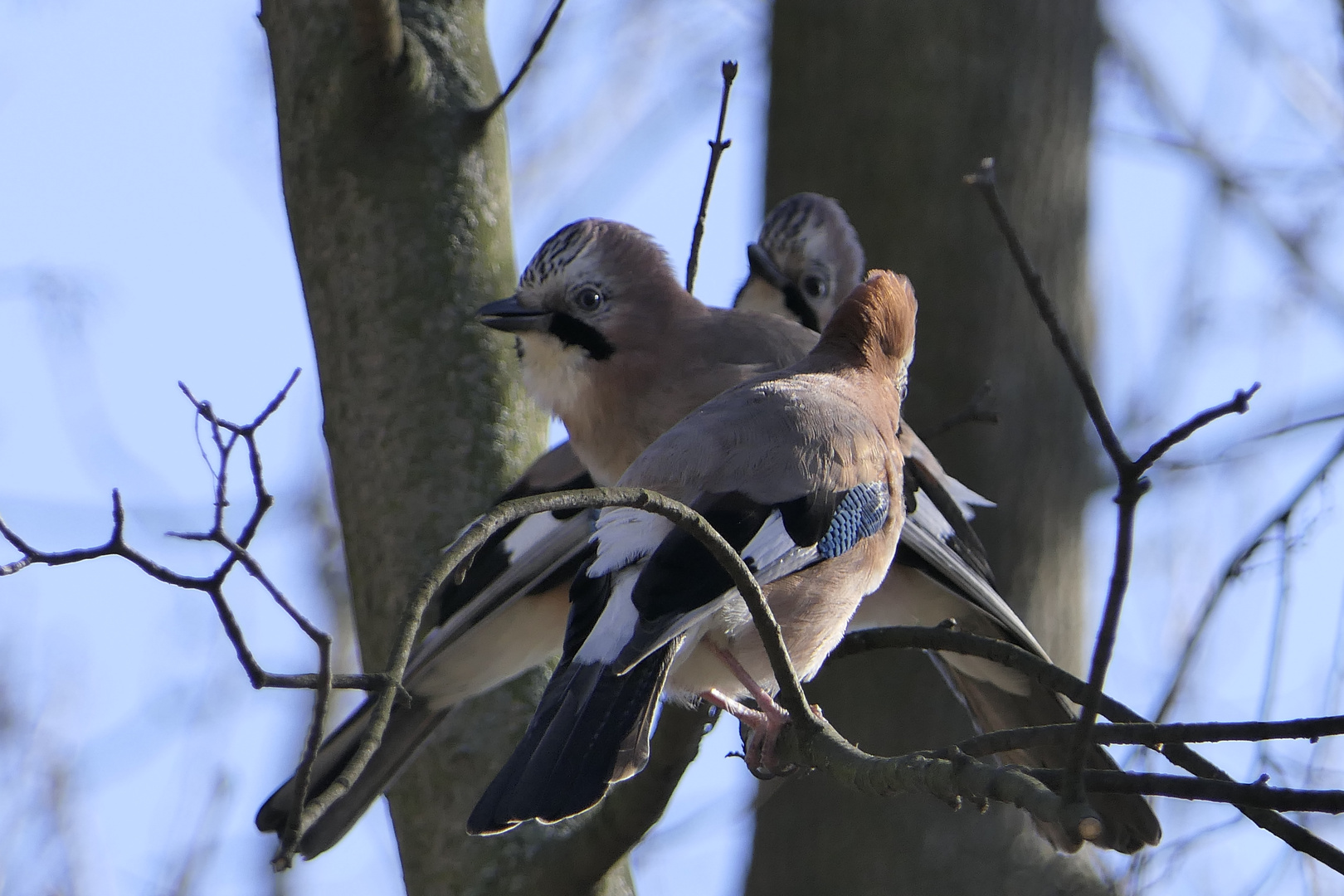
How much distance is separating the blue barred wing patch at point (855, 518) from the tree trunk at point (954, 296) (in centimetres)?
110

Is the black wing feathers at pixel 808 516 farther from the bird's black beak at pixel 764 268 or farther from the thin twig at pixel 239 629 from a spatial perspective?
the bird's black beak at pixel 764 268

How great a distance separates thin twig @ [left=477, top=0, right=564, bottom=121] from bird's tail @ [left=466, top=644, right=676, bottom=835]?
5.55ft

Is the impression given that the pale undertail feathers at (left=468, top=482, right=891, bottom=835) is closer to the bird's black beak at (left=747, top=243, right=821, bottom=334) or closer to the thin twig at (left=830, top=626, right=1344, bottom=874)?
the thin twig at (left=830, top=626, right=1344, bottom=874)

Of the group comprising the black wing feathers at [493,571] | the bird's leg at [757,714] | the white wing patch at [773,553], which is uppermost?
the black wing feathers at [493,571]

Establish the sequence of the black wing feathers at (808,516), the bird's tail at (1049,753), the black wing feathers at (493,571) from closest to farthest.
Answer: the black wing feathers at (808,516) < the bird's tail at (1049,753) < the black wing feathers at (493,571)

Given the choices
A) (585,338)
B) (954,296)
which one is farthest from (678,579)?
(954,296)

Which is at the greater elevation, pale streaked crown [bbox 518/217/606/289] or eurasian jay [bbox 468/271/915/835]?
pale streaked crown [bbox 518/217/606/289]

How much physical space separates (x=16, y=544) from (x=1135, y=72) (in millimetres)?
A: 6908

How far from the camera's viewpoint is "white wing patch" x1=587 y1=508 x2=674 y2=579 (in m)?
2.39

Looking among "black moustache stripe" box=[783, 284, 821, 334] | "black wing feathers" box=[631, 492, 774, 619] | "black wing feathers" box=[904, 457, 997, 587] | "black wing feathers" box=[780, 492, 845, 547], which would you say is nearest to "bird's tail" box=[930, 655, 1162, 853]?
"black wing feathers" box=[904, 457, 997, 587]

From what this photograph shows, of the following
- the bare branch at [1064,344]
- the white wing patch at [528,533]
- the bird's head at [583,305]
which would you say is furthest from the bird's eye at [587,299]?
the bare branch at [1064,344]

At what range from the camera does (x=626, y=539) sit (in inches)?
95.8

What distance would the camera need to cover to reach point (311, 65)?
3436 mm

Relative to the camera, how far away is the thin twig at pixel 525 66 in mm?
3416
